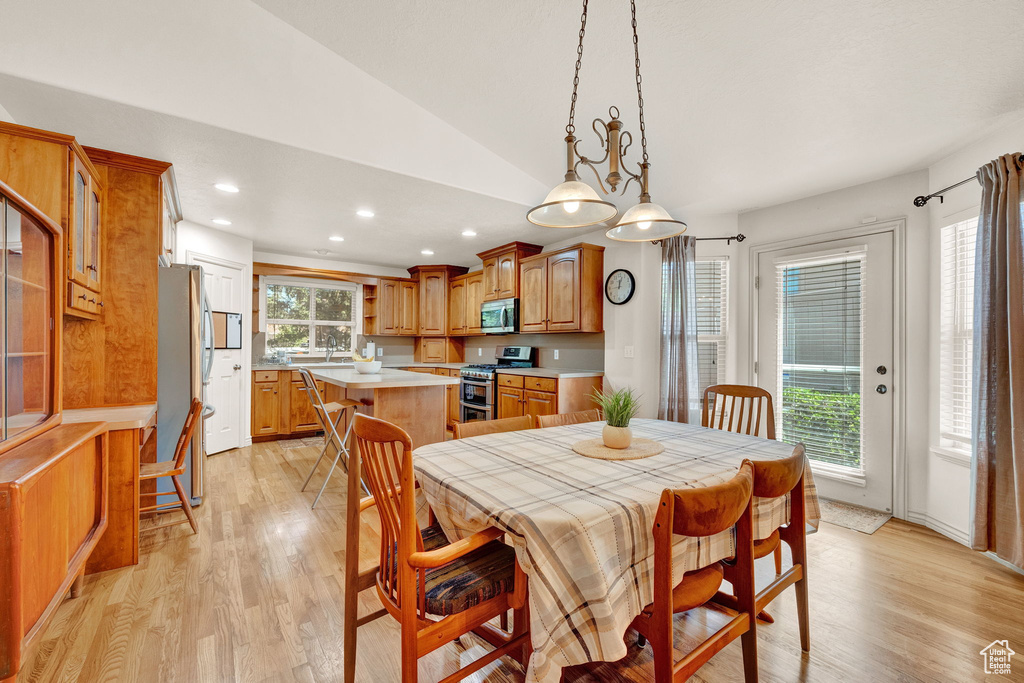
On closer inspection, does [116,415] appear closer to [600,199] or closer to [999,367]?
[600,199]

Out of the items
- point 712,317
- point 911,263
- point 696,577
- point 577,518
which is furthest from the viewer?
point 712,317

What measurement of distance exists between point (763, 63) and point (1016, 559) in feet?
9.09

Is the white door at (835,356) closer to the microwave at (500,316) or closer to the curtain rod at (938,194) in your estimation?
the curtain rod at (938,194)

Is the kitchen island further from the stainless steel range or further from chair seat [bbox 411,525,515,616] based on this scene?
chair seat [bbox 411,525,515,616]

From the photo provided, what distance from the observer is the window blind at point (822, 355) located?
317 centimetres

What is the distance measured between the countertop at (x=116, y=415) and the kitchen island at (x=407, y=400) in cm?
114

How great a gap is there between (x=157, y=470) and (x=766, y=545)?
10.6ft

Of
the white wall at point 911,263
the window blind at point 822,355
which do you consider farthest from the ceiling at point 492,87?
the window blind at point 822,355

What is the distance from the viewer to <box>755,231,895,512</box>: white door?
303 centimetres

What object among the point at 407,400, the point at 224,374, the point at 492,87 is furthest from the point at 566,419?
the point at 224,374

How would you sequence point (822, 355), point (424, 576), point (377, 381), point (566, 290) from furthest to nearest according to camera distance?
point (566, 290) → point (822, 355) → point (377, 381) → point (424, 576)

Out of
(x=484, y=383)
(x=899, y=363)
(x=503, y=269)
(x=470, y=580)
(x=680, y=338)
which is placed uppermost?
(x=503, y=269)

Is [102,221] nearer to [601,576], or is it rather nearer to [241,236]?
[241,236]

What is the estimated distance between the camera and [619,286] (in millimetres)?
4160
